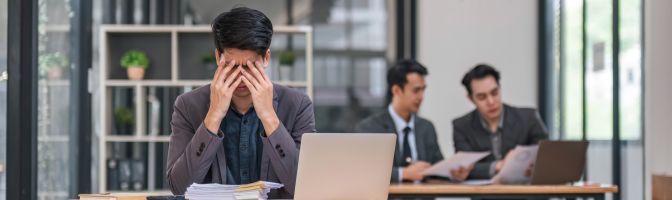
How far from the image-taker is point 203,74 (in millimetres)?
8477

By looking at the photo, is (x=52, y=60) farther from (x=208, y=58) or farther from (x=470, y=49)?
(x=470, y=49)

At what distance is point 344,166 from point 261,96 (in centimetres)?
43

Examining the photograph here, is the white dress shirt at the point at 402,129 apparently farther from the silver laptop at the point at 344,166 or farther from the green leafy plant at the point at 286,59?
the silver laptop at the point at 344,166

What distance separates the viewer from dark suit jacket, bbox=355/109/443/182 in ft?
21.8

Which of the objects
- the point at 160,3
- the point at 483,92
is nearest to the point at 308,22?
the point at 160,3

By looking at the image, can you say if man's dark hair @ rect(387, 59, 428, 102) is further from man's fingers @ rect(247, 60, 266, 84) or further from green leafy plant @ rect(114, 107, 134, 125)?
man's fingers @ rect(247, 60, 266, 84)

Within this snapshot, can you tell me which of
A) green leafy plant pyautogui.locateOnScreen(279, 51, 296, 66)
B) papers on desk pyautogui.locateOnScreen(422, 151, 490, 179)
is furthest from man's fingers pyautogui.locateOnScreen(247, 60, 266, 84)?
green leafy plant pyautogui.locateOnScreen(279, 51, 296, 66)

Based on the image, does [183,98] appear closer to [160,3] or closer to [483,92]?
[483,92]

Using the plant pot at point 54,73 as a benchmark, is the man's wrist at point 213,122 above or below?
below

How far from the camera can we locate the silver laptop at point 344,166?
3.37m

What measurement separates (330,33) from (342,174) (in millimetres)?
6602

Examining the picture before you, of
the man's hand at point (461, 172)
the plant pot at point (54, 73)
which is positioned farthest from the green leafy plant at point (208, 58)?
the man's hand at point (461, 172)

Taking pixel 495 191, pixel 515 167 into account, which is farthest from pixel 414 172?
pixel 495 191

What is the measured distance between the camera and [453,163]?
601 centimetres
